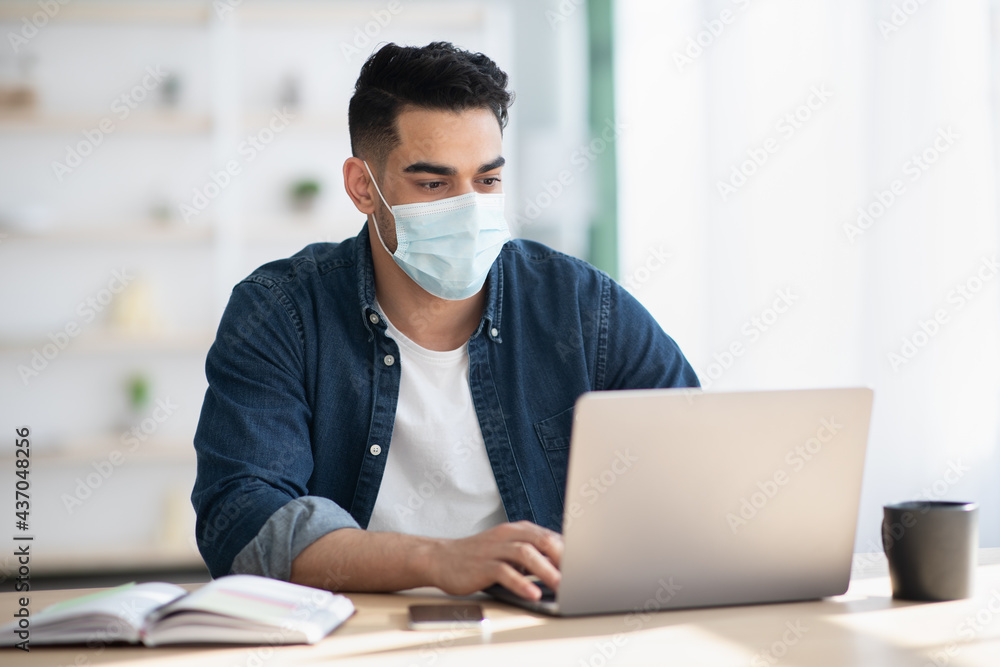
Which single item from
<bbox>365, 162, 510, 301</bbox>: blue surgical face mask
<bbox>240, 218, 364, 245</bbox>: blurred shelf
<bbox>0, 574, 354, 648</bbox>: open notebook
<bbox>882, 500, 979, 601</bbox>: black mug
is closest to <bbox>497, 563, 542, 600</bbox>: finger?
<bbox>0, 574, 354, 648</bbox>: open notebook

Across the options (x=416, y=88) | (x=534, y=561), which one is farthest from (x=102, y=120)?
(x=534, y=561)

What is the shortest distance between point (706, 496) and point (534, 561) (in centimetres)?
19

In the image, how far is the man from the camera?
1.46 metres

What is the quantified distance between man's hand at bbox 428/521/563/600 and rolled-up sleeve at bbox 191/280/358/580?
0.59ft

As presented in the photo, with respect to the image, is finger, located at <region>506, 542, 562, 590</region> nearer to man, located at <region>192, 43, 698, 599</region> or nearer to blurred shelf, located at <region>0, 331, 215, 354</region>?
man, located at <region>192, 43, 698, 599</region>

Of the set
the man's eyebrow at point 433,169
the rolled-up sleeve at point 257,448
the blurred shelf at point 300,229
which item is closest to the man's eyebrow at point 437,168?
the man's eyebrow at point 433,169

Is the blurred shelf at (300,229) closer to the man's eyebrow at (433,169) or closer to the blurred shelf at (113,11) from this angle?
the blurred shelf at (113,11)

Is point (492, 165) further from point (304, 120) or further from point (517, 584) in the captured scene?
point (304, 120)

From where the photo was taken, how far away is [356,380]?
1.53 metres

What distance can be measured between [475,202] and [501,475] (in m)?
0.45

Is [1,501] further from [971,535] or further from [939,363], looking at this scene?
[971,535]

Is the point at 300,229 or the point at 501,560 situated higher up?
the point at 300,229

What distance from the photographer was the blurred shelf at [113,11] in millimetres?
3764

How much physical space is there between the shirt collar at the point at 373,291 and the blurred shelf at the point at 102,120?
2375 mm
